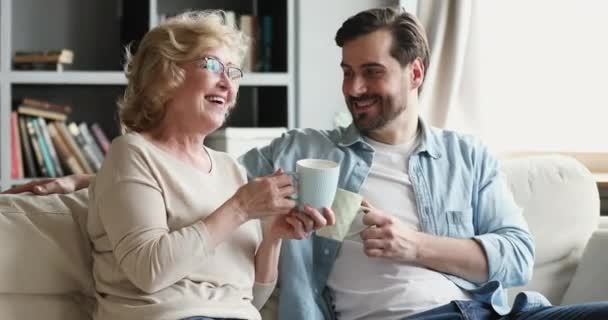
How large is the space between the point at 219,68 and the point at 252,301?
20.5 inches

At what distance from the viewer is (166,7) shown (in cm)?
384

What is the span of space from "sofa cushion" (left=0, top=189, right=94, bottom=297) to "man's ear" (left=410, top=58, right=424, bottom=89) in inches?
37.4

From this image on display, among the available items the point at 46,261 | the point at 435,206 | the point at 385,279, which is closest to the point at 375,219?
the point at 385,279

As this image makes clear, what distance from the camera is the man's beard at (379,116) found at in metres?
2.22

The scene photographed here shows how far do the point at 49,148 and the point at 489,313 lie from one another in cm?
206

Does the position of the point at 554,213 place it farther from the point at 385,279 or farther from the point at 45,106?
the point at 45,106

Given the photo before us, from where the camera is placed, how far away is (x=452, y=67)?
3355 millimetres

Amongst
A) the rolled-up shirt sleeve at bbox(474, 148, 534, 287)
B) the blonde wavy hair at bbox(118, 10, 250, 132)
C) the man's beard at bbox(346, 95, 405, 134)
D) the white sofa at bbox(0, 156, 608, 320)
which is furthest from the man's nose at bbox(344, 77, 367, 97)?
the white sofa at bbox(0, 156, 608, 320)

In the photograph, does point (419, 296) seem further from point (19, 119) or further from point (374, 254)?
point (19, 119)

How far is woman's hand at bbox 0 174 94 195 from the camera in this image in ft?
6.27

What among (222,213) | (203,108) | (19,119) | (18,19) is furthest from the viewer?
(18,19)

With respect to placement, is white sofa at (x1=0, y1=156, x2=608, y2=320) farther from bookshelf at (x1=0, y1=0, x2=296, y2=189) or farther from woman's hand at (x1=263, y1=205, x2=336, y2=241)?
bookshelf at (x1=0, y1=0, x2=296, y2=189)

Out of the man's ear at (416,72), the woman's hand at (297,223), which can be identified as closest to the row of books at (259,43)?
the man's ear at (416,72)

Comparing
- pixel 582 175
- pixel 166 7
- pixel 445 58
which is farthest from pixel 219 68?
pixel 166 7
